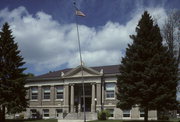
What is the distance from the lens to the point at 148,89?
2930cm

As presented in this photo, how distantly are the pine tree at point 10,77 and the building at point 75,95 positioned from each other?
17.7 feet

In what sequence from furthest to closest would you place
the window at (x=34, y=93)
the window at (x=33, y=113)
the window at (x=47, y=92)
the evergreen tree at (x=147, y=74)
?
the window at (x=34, y=93) < the window at (x=33, y=113) < the window at (x=47, y=92) < the evergreen tree at (x=147, y=74)

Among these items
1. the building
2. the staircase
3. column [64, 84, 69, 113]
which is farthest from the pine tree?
column [64, 84, 69, 113]

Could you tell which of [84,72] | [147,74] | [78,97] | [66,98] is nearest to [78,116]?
[66,98]

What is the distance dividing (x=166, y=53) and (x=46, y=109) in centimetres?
2860

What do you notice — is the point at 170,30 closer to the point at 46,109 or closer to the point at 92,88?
the point at 92,88

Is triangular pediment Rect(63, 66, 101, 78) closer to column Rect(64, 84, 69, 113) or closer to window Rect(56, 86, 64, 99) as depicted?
column Rect(64, 84, 69, 113)

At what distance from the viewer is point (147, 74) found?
30078 millimetres

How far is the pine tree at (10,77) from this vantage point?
129 feet

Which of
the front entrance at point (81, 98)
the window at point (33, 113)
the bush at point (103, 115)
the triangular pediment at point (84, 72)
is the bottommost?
the window at point (33, 113)

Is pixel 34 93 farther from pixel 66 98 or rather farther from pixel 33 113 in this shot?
pixel 66 98

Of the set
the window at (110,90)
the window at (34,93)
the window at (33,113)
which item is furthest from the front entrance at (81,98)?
the window at (33,113)

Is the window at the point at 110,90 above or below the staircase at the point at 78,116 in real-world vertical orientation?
above

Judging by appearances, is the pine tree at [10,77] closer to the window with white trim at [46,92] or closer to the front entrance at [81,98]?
the window with white trim at [46,92]
